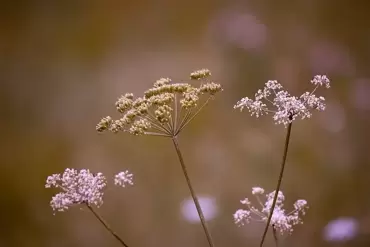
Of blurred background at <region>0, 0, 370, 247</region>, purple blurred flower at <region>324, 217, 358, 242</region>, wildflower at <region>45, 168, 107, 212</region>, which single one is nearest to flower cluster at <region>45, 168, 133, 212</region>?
wildflower at <region>45, 168, 107, 212</region>

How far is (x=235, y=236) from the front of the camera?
3.92 feet

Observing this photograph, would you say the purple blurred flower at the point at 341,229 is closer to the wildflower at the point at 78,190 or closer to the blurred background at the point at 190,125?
the blurred background at the point at 190,125

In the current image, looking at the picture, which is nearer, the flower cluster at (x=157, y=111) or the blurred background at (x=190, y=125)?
the flower cluster at (x=157, y=111)

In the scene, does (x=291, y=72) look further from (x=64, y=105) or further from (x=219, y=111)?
(x=64, y=105)

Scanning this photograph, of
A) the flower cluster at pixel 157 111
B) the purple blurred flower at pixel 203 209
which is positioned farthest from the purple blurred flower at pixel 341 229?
the flower cluster at pixel 157 111

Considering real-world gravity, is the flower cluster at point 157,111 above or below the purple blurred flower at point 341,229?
below

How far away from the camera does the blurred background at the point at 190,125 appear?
3.78 feet

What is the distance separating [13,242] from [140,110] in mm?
661

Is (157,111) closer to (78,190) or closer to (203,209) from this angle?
(78,190)

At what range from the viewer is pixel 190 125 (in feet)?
3.90

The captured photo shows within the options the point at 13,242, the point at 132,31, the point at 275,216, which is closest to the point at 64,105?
the point at 132,31

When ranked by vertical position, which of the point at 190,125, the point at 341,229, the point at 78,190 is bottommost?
the point at 78,190

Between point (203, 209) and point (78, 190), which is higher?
point (203, 209)

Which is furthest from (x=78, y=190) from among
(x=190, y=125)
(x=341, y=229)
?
(x=341, y=229)
